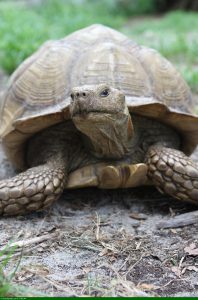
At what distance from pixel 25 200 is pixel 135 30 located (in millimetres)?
8794

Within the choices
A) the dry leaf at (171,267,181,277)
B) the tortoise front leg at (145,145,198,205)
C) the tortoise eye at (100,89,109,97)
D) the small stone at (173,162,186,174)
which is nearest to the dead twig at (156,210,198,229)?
the tortoise front leg at (145,145,198,205)

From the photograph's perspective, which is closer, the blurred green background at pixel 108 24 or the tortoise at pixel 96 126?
the tortoise at pixel 96 126

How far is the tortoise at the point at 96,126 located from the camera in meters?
3.13

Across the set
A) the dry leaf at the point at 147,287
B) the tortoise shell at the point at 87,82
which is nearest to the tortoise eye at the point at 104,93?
the tortoise shell at the point at 87,82

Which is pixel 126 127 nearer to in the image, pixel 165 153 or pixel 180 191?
pixel 165 153

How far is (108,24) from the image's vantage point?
39.1ft

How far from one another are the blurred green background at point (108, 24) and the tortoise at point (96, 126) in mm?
2554

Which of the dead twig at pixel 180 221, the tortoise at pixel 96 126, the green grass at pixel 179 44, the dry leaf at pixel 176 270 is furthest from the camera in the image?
the green grass at pixel 179 44

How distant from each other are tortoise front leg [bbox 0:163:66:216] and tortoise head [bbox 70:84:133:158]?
39 cm

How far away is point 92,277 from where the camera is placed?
235cm

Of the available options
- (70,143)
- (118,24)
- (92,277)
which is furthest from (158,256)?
(118,24)

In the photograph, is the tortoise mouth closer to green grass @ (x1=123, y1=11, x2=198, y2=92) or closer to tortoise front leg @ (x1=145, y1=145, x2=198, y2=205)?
tortoise front leg @ (x1=145, y1=145, x2=198, y2=205)

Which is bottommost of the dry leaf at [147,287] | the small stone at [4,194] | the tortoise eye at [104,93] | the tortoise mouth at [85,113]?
the dry leaf at [147,287]

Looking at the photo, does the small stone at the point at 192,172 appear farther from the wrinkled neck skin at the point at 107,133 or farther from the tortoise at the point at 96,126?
the wrinkled neck skin at the point at 107,133
